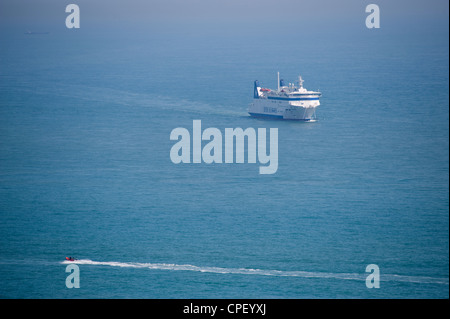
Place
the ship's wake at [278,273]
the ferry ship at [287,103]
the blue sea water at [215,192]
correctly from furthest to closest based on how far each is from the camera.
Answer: the ferry ship at [287,103] → the blue sea water at [215,192] → the ship's wake at [278,273]

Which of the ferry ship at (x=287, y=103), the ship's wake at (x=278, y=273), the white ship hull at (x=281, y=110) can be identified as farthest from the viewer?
the white ship hull at (x=281, y=110)

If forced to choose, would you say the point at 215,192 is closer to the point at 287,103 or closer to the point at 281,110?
the point at 287,103

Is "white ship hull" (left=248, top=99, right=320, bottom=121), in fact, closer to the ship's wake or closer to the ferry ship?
the ferry ship

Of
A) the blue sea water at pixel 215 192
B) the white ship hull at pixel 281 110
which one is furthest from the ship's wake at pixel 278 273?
the white ship hull at pixel 281 110

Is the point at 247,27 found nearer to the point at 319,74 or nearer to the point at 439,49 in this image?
the point at 439,49

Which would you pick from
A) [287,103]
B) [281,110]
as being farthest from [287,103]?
[281,110]

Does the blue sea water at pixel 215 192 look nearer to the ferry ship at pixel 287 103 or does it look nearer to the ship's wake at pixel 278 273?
the ship's wake at pixel 278 273
